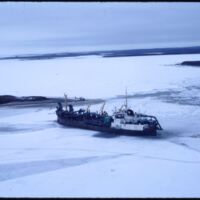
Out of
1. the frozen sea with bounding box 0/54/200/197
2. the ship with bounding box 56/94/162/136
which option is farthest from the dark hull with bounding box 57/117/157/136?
the frozen sea with bounding box 0/54/200/197

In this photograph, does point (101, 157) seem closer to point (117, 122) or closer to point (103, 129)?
point (117, 122)

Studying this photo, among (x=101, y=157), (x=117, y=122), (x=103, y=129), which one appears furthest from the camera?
(x=103, y=129)

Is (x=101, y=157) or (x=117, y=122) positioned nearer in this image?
(x=101, y=157)

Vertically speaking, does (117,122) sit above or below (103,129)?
above

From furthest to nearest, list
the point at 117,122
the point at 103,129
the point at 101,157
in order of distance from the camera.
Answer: the point at 103,129
the point at 117,122
the point at 101,157

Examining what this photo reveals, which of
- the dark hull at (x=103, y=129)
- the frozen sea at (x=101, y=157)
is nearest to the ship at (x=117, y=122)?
the dark hull at (x=103, y=129)

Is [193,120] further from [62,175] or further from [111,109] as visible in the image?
[62,175]

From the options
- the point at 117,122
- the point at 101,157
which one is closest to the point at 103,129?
the point at 117,122

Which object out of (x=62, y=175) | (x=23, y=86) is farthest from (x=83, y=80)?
(x=62, y=175)
